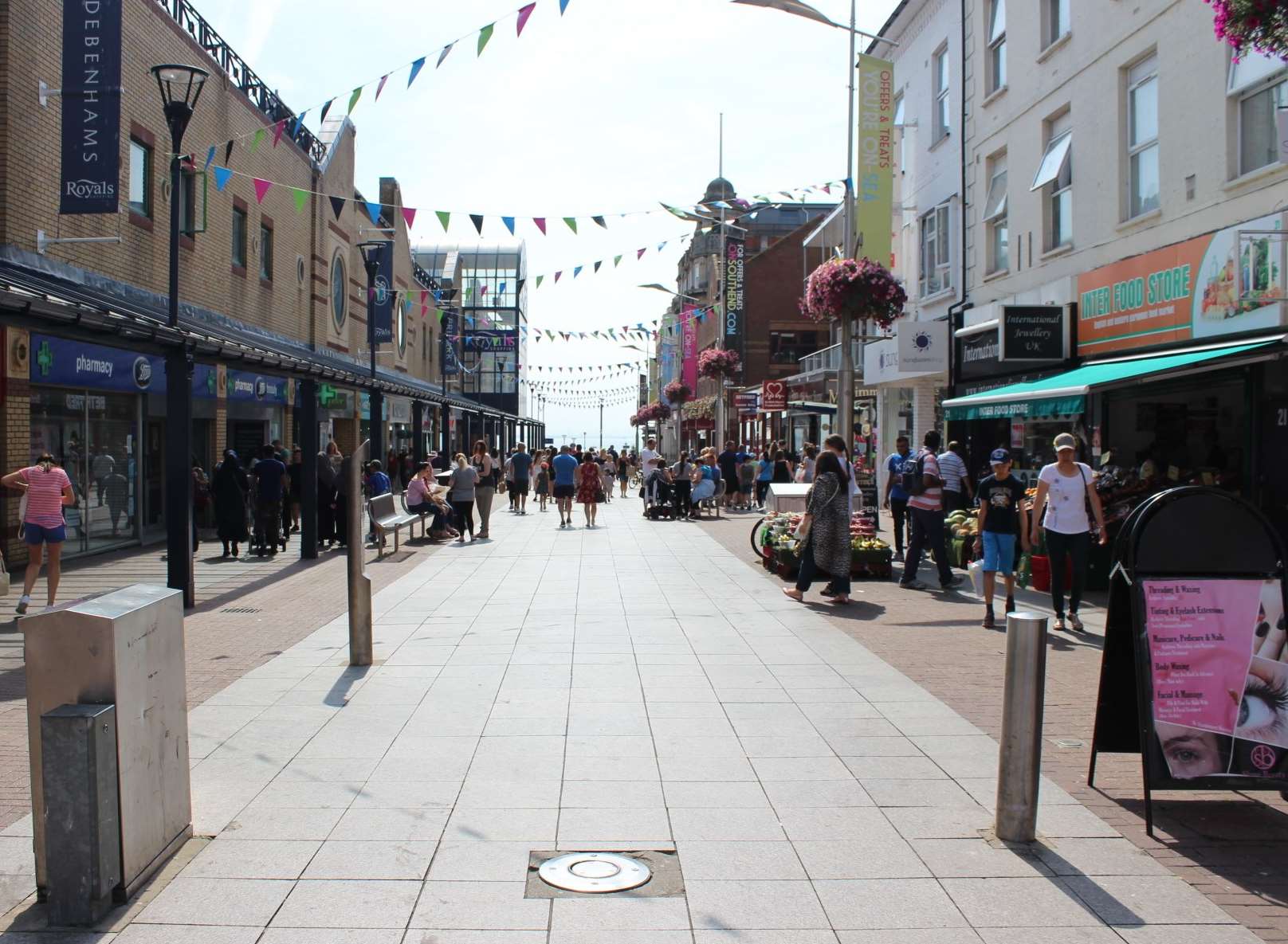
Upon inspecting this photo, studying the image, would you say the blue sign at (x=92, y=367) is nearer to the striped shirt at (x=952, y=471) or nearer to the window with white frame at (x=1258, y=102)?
the striped shirt at (x=952, y=471)

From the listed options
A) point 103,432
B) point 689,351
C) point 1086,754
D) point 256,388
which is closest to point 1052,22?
point 1086,754

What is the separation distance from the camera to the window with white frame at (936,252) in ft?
68.6

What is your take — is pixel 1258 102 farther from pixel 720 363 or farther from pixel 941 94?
pixel 720 363

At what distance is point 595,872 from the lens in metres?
4.36

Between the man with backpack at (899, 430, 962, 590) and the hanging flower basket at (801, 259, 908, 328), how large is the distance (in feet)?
13.6

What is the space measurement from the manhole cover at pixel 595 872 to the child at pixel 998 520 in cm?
656

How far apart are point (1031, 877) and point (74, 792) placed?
3.51 metres

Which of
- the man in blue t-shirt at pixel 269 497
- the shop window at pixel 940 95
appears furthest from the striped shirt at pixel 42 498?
the shop window at pixel 940 95

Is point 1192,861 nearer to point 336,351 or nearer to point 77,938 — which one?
point 77,938

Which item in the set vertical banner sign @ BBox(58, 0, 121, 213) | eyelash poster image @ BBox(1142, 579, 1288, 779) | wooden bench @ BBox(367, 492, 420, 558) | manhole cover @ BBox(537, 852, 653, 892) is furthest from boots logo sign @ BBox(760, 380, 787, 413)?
manhole cover @ BBox(537, 852, 653, 892)

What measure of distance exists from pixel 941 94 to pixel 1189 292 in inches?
408

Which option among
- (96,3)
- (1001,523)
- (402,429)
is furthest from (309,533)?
(402,429)

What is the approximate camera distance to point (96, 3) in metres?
14.1

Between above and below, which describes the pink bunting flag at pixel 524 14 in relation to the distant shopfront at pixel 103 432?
above
